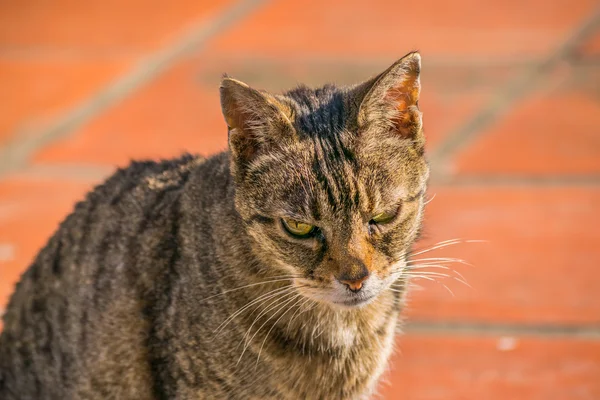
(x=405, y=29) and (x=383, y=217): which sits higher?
(x=405, y=29)

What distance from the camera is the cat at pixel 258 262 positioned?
2.61 metres

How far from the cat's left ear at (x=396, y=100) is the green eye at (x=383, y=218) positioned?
0.23 metres

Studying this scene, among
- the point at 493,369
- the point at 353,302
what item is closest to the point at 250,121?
the point at 353,302

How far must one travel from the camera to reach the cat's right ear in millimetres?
2611

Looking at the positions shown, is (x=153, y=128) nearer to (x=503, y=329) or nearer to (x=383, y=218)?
(x=503, y=329)

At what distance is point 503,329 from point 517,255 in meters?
0.52

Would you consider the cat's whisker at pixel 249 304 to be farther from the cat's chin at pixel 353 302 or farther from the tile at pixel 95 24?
the tile at pixel 95 24

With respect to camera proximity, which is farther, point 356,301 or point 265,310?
point 265,310

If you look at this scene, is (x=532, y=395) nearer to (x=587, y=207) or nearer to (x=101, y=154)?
(x=587, y=207)

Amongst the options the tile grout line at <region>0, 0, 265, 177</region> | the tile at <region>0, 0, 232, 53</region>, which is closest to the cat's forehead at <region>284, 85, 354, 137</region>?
the tile grout line at <region>0, 0, 265, 177</region>

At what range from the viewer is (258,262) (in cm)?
275

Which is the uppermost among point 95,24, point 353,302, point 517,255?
point 95,24

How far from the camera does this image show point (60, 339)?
3021mm

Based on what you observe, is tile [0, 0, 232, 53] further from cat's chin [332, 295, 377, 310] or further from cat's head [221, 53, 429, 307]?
cat's chin [332, 295, 377, 310]
